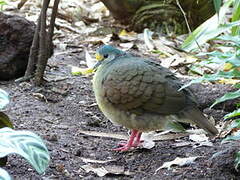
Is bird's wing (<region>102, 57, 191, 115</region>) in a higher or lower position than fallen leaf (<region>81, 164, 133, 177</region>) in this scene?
higher

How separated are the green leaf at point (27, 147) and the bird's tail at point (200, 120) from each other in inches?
67.9

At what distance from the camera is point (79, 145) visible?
169 inches

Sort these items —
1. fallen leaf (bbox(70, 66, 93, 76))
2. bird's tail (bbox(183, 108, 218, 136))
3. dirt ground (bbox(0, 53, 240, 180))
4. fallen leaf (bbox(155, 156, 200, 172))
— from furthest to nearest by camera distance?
1. fallen leaf (bbox(70, 66, 93, 76))
2. bird's tail (bbox(183, 108, 218, 136))
3. fallen leaf (bbox(155, 156, 200, 172))
4. dirt ground (bbox(0, 53, 240, 180))

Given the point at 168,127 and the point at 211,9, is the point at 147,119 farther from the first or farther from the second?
the point at 211,9

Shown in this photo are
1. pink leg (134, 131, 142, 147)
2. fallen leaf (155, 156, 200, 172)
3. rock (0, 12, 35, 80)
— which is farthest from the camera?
rock (0, 12, 35, 80)

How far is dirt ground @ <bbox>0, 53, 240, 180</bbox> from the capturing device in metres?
3.58

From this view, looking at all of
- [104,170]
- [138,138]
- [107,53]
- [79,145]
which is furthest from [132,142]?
[107,53]

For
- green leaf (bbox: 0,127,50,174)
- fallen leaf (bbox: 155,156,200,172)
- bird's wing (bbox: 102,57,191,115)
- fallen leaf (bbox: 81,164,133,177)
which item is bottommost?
fallen leaf (bbox: 81,164,133,177)

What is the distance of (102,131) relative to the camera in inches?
185

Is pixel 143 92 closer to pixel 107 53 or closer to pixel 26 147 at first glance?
pixel 107 53

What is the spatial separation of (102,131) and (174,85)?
86cm

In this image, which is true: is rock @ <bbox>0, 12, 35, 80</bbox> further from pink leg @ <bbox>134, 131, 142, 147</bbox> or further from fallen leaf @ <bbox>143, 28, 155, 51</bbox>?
fallen leaf @ <bbox>143, 28, 155, 51</bbox>

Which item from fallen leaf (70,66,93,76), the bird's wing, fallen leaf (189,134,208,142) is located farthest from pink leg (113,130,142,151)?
fallen leaf (70,66,93,76)

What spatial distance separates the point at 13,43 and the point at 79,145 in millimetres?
1679
